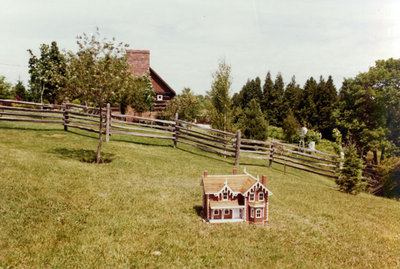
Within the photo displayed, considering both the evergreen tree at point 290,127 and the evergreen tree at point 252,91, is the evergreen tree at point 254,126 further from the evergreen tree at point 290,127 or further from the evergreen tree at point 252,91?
the evergreen tree at point 252,91

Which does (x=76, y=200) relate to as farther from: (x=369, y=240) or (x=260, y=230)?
(x=369, y=240)

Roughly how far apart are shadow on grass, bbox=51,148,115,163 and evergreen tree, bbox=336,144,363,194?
34.4 ft

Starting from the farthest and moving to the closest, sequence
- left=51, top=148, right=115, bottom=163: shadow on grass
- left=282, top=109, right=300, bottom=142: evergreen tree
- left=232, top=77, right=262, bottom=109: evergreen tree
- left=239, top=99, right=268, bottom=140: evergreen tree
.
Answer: left=232, top=77, right=262, bottom=109: evergreen tree, left=282, top=109, right=300, bottom=142: evergreen tree, left=239, top=99, right=268, bottom=140: evergreen tree, left=51, top=148, right=115, bottom=163: shadow on grass

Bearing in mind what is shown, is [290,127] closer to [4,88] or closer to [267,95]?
[267,95]

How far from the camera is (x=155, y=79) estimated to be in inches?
1619

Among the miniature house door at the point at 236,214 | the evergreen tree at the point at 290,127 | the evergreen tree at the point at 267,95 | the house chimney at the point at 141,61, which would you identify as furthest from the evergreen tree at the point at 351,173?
the evergreen tree at the point at 267,95

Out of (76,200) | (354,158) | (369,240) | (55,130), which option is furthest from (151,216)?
(55,130)

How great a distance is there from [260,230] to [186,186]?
3466mm

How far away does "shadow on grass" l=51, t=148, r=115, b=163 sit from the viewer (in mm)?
10670

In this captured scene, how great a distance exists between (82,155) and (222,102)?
11544 mm

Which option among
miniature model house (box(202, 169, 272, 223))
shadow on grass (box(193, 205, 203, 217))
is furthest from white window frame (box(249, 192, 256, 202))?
shadow on grass (box(193, 205, 203, 217))

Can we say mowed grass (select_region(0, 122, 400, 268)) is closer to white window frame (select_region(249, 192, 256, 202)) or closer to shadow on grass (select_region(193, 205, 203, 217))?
shadow on grass (select_region(193, 205, 203, 217))

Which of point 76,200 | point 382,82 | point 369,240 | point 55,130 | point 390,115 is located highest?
point 382,82

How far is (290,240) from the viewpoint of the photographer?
547 cm
